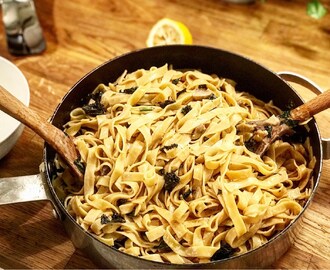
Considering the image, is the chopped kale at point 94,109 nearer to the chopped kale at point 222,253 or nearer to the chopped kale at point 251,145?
the chopped kale at point 251,145

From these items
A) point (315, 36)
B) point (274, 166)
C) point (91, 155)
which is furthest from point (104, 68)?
point (315, 36)

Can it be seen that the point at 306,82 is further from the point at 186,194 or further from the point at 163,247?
the point at 163,247

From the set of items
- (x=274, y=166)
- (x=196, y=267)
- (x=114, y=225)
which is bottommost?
(x=114, y=225)

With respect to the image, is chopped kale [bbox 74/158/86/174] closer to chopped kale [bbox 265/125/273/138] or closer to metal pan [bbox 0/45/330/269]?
metal pan [bbox 0/45/330/269]

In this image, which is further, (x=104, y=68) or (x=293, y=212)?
(x=104, y=68)

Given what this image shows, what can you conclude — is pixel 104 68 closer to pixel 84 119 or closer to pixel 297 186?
pixel 84 119

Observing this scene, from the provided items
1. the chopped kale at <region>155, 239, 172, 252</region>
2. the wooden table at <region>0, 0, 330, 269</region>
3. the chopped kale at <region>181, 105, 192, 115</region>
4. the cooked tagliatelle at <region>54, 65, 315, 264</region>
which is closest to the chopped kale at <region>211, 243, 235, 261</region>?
the cooked tagliatelle at <region>54, 65, 315, 264</region>
